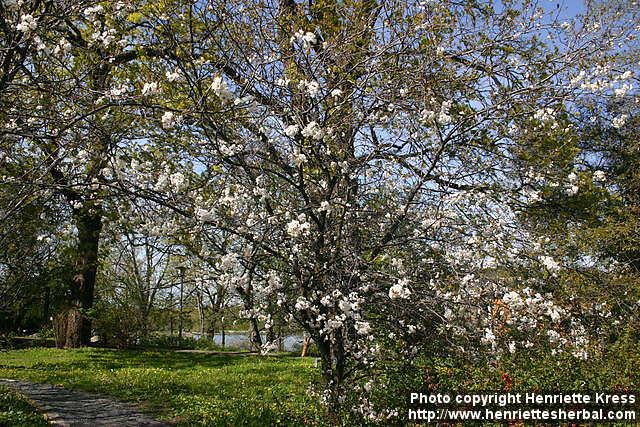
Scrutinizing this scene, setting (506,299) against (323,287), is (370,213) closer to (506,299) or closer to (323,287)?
(323,287)

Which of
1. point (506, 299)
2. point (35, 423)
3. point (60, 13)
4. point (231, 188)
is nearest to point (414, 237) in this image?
point (506, 299)

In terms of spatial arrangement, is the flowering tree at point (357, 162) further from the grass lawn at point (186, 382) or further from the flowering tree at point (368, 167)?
the grass lawn at point (186, 382)

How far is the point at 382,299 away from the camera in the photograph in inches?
165

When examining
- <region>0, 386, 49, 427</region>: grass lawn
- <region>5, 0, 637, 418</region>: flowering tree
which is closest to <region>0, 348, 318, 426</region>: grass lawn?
<region>0, 386, 49, 427</region>: grass lawn

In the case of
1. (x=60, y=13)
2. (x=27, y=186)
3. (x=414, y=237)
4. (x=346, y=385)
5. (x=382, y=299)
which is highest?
(x=60, y=13)

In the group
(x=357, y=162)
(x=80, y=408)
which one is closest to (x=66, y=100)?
(x=357, y=162)

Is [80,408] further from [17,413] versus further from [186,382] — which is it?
[186,382]

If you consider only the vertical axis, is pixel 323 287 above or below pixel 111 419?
above

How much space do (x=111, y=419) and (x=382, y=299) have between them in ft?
12.1

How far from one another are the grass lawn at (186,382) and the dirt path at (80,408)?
0.78 feet

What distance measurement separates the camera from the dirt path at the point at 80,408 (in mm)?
5530

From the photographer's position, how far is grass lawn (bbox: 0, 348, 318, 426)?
5.77 meters

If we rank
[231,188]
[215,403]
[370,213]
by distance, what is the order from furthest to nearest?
1. [215,403]
2. [231,188]
3. [370,213]

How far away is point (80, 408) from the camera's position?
20.6 feet
